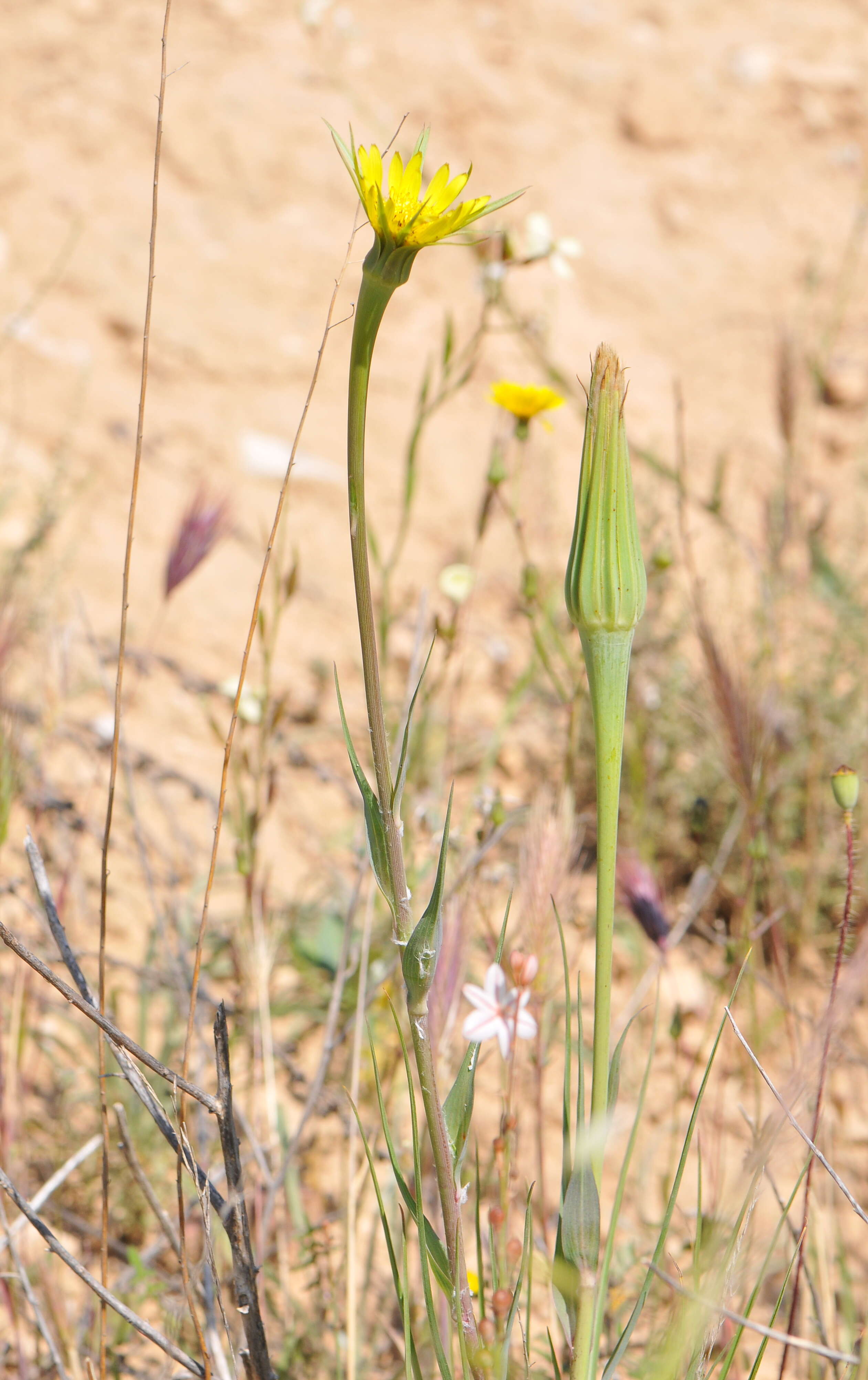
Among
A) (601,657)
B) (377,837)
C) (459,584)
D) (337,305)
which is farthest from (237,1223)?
(337,305)

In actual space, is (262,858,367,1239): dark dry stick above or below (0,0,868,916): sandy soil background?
below

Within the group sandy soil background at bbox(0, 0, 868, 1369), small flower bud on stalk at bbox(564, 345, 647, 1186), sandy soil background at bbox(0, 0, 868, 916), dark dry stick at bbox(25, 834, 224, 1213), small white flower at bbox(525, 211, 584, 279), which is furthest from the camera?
sandy soil background at bbox(0, 0, 868, 916)

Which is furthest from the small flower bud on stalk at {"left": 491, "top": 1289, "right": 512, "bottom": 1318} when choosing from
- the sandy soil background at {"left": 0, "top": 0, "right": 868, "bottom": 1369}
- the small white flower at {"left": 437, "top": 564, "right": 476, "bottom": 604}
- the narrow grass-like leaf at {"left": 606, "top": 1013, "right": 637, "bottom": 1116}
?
the sandy soil background at {"left": 0, "top": 0, "right": 868, "bottom": 1369}

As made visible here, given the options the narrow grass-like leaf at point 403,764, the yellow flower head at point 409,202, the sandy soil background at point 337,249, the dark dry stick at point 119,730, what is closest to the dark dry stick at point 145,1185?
the dark dry stick at point 119,730

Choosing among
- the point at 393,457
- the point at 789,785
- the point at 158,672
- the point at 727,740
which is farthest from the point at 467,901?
the point at 393,457

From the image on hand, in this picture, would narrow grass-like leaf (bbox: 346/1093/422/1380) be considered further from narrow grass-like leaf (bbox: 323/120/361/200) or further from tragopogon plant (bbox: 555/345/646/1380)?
narrow grass-like leaf (bbox: 323/120/361/200)

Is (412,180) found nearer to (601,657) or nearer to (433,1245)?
(601,657)

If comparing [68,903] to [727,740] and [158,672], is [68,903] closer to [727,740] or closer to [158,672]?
[158,672]
